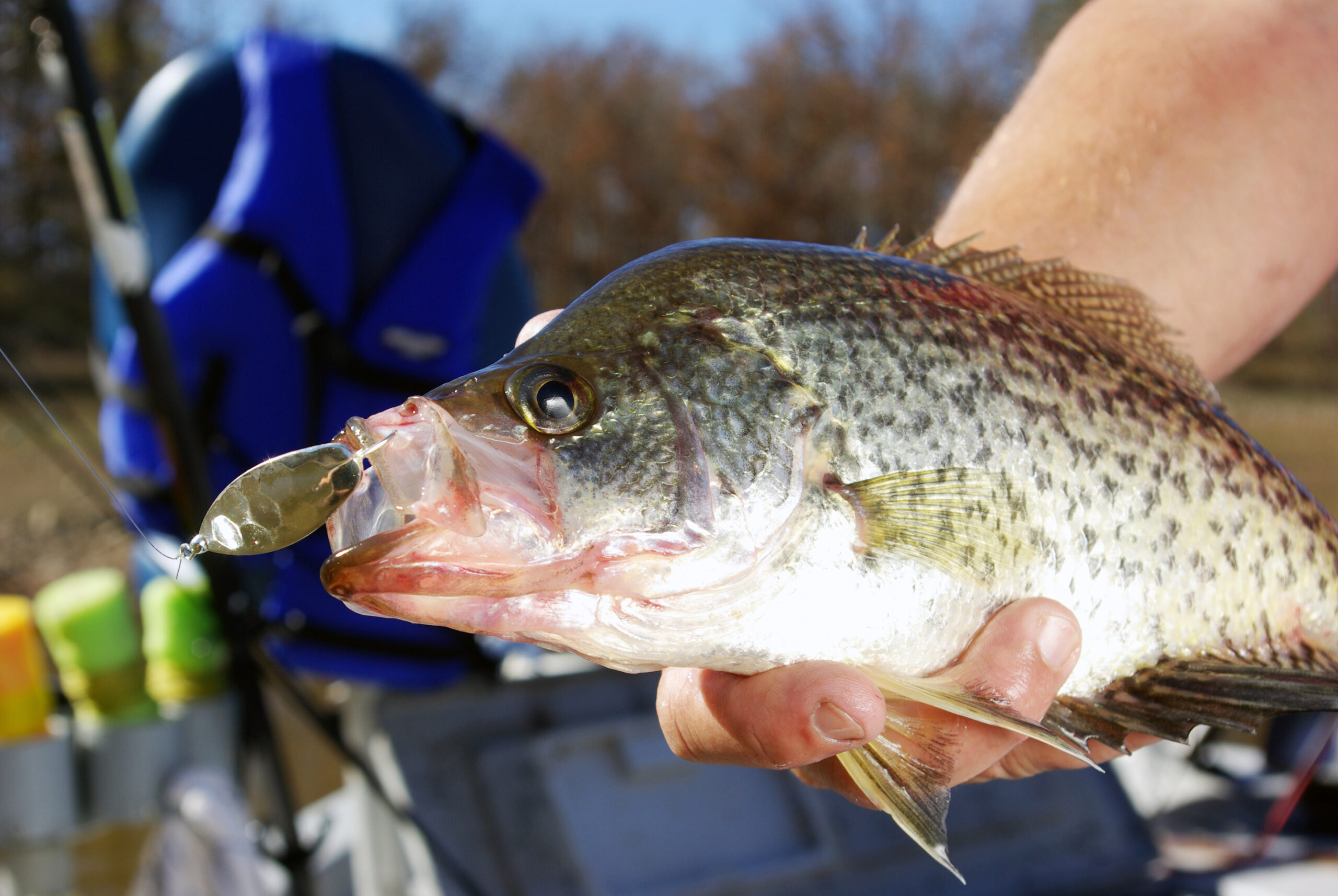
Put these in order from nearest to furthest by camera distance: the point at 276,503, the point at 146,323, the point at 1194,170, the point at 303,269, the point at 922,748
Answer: the point at 276,503 < the point at 922,748 < the point at 1194,170 < the point at 146,323 < the point at 303,269

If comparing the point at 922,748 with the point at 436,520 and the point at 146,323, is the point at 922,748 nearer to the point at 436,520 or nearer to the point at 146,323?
the point at 436,520

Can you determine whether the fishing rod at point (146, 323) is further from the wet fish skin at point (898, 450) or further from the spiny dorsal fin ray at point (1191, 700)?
the spiny dorsal fin ray at point (1191, 700)

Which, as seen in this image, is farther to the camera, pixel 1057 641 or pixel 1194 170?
pixel 1194 170

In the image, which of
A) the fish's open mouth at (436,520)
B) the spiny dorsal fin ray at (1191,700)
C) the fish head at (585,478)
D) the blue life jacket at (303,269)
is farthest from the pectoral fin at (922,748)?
the blue life jacket at (303,269)

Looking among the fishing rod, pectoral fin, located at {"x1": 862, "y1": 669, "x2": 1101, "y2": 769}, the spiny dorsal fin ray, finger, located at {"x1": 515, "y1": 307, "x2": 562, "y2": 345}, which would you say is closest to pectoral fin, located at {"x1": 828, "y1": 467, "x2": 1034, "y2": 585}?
pectoral fin, located at {"x1": 862, "y1": 669, "x2": 1101, "y2": 769}

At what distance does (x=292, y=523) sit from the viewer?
35.4 inches

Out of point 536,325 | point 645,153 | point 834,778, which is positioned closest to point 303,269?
point 536,325

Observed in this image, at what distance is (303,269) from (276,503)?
3266 millimetres

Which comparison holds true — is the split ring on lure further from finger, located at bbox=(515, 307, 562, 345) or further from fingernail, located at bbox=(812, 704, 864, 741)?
fingernail, located at bbox=(812, 704, 864, 741)

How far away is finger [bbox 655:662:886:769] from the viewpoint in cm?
112

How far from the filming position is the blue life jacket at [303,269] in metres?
3.75

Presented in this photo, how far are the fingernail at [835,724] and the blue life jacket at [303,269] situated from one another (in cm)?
279

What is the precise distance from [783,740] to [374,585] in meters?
0.56

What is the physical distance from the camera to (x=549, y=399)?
1030mm
